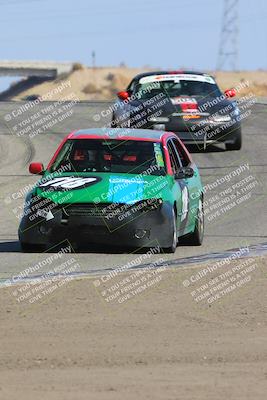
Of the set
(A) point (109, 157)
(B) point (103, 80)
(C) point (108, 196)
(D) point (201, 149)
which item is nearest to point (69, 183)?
(C) point (108, 196)

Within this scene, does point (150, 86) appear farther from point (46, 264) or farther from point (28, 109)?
point (46, 264)

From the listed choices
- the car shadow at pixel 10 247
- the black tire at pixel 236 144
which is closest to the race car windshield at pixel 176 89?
the black tire at pixel 236 144

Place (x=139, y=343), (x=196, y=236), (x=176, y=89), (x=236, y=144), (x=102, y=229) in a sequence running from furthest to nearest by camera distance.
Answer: (x=236, y=144) < (x=176, y=89) < (x=196, y=236) < (x=102, y=229) < (x=139, y=343)

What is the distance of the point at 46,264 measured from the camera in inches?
439

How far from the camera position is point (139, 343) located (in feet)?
25.2

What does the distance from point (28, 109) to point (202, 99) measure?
29.5 ft

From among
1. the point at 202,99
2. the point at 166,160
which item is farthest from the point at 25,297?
the point at 202,99

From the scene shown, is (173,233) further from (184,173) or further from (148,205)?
(184,173)

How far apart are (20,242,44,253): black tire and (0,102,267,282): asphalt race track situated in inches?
3.1

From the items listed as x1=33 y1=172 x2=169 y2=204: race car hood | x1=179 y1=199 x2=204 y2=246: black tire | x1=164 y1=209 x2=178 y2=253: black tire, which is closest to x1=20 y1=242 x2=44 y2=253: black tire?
x1=33 y1=172 x2=169 y2=204: race car hood

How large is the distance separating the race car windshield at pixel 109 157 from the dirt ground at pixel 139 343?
2.46 meters

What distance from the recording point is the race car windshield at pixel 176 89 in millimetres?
23203

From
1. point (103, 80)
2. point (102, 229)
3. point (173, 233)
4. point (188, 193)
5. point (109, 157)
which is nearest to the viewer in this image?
point (102, 229)

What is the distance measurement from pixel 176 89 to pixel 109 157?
36.4 ft
